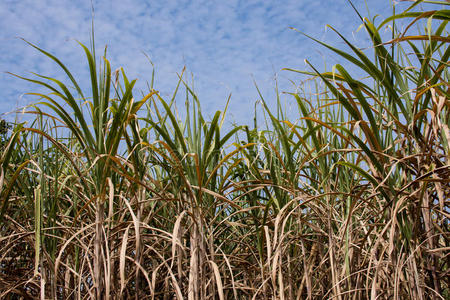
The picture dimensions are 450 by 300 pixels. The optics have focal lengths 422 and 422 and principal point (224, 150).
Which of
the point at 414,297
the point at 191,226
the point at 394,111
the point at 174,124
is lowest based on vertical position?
the point at 414,297

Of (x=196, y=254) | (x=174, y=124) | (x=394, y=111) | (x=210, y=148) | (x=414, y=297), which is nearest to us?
(x=414, y=297)

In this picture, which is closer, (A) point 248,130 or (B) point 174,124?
(B) point 174,124

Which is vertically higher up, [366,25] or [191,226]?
[366,25]

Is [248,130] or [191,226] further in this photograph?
[248,130]

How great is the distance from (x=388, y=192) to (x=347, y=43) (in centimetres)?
58

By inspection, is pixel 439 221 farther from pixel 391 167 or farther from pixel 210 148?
pixel 210 148

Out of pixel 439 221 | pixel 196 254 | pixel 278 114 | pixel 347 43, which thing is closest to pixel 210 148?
pixel 278 114

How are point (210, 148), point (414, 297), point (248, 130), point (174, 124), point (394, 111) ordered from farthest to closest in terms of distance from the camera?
1. point (248, 130)
2. point (210, 148)
3. point (174, 124)
4. point (394, 111)
5. point (414, 297)

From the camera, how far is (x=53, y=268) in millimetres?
1717

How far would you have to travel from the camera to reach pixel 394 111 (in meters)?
1.63

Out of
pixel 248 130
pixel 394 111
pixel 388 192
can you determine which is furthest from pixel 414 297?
pixel 248 130

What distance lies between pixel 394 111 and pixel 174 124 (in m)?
0.92

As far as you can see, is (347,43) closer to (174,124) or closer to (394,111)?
(394,111)

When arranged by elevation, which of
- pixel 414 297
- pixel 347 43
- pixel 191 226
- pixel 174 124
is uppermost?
pixel 347 43
